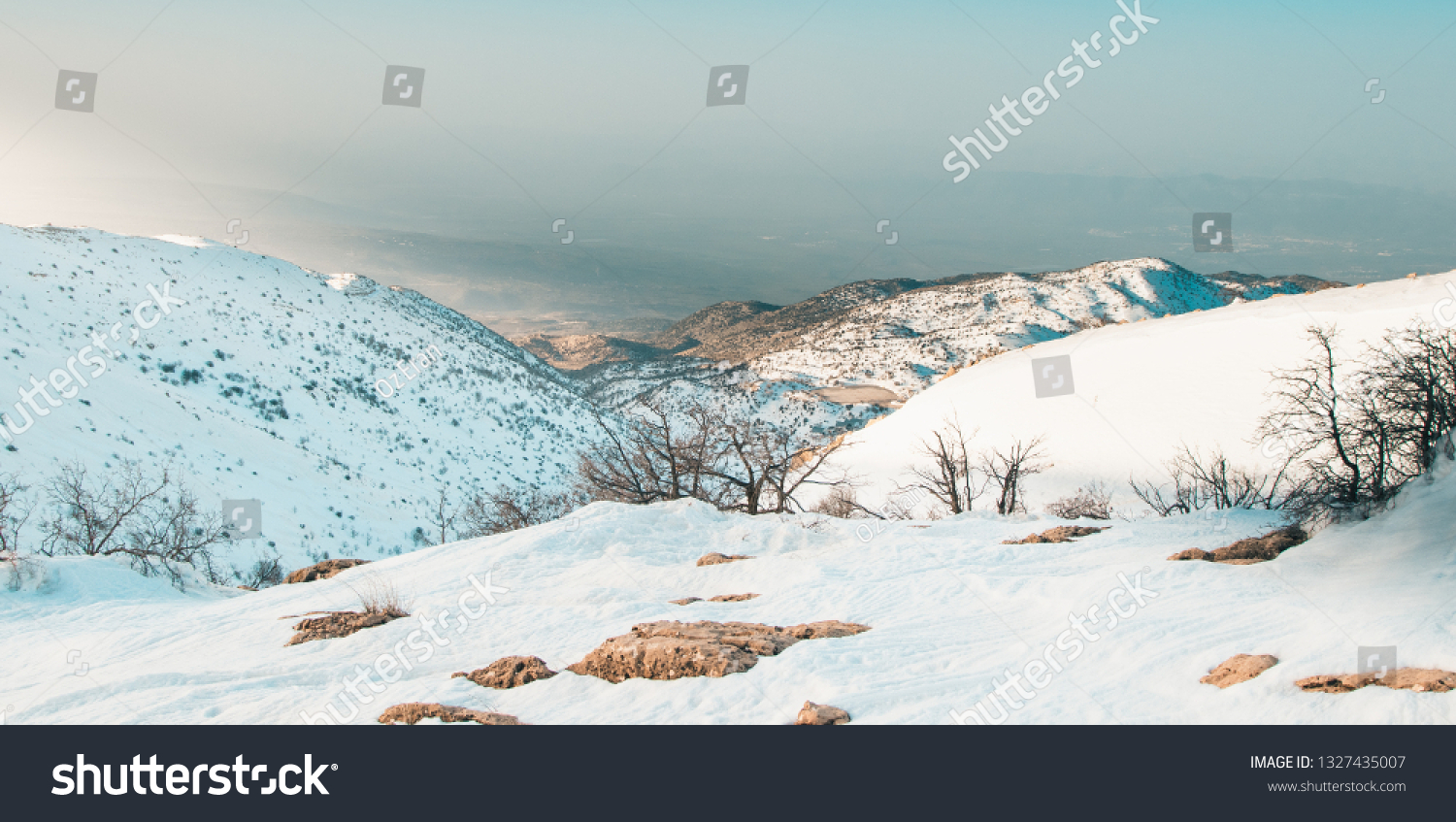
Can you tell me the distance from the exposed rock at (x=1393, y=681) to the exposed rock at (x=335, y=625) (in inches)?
423

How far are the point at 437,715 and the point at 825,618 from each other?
480cm

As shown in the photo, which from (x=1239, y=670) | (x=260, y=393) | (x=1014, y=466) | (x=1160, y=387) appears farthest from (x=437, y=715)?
(x=260, y=393)

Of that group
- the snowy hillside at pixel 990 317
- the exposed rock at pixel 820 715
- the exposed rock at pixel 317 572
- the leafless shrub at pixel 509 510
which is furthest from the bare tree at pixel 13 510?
the snowy hillside at pixel 990 317

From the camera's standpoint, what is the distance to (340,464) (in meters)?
32.9

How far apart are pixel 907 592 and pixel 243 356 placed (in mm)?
43884

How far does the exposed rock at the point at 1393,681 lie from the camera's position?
5.34m

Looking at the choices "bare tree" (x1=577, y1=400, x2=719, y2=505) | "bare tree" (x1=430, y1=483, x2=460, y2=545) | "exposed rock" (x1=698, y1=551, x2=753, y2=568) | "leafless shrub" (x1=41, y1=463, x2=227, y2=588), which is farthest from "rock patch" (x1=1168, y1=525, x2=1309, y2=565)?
"bare tree" (x1=430, y1=483, x2=460, y2=545)

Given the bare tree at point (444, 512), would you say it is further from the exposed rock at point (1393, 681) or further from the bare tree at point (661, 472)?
the exposed rock at point (1393, 681)

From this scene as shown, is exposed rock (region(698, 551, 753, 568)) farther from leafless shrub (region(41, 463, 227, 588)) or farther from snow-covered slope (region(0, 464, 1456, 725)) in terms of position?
leafless shrub (region(41, 463, 227, 588))

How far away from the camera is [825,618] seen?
9.48 m

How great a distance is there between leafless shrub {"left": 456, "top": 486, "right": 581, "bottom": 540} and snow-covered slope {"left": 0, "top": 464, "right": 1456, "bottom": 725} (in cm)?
733

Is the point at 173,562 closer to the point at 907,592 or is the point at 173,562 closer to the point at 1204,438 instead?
the point at 907,592

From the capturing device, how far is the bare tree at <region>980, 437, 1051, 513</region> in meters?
19.8
